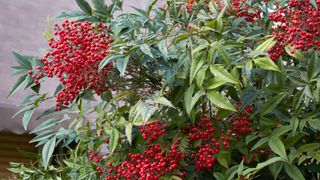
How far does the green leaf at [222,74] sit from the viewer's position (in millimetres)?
2115

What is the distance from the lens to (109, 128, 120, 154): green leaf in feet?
7.69

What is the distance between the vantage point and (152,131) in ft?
7.72

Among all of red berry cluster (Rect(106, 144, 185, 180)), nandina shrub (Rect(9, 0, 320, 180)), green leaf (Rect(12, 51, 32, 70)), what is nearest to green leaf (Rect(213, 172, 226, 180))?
nandina shrub (Rect(9, 0, 320, 180))

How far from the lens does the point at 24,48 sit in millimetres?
7816

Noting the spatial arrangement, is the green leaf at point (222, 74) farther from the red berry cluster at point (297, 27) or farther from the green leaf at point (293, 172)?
the green leaf at point (293, 172)

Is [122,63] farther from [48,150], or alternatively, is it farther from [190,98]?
[48,150]

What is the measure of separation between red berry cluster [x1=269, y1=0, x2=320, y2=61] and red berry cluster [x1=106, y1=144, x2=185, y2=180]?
577mm

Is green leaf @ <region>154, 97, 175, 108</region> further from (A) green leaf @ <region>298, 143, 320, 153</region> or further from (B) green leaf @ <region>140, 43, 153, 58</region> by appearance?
(A) green leaf @ <region>298, 143, 320, 153</region>

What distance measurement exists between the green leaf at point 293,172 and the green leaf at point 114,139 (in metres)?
0.68

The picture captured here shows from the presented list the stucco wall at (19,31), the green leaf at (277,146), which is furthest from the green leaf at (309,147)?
the stucco wall at (19,31)

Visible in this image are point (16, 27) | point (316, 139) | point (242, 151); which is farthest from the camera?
point (16, 27)

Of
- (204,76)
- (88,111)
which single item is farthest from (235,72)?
(88,111)

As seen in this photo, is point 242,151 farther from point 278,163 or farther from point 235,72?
point 235,72

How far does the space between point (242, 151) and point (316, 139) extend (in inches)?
15.5
